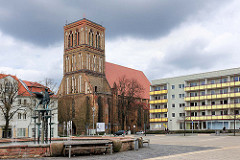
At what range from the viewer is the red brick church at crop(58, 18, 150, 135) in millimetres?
78812

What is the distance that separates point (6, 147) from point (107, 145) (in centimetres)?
563

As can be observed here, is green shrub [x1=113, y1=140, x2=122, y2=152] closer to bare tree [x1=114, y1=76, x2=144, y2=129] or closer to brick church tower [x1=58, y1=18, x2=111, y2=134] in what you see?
bare tree [x1=114, y1=76, x2=144, y2=129]

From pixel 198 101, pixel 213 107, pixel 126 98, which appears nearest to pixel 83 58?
pixel 126 98

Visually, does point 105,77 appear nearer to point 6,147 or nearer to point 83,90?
point 83,90

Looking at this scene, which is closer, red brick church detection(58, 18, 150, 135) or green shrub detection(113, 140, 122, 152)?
green shrub detection(113, 140, 122, 152)

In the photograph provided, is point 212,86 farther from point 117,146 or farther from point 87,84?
point 117,146

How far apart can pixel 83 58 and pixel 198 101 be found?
108 ft

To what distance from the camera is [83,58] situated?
82125mm

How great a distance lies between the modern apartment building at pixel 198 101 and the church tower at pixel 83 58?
16.9 meters

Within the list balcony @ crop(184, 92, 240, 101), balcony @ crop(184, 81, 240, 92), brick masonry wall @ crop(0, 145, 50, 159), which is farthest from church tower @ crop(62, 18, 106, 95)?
brick masonry wall @ crop(0, 145, 50, 159)

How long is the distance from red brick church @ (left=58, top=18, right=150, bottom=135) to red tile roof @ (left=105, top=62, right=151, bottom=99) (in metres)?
0.35

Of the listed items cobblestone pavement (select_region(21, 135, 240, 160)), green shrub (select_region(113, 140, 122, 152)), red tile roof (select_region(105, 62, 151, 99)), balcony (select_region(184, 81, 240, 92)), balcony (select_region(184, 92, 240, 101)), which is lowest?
cobblestone pavement (select_region(21, 135, 240, 160))

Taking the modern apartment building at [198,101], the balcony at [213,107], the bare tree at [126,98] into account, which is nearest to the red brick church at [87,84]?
the bare tree at [126,98]

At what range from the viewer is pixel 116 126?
271 ft
